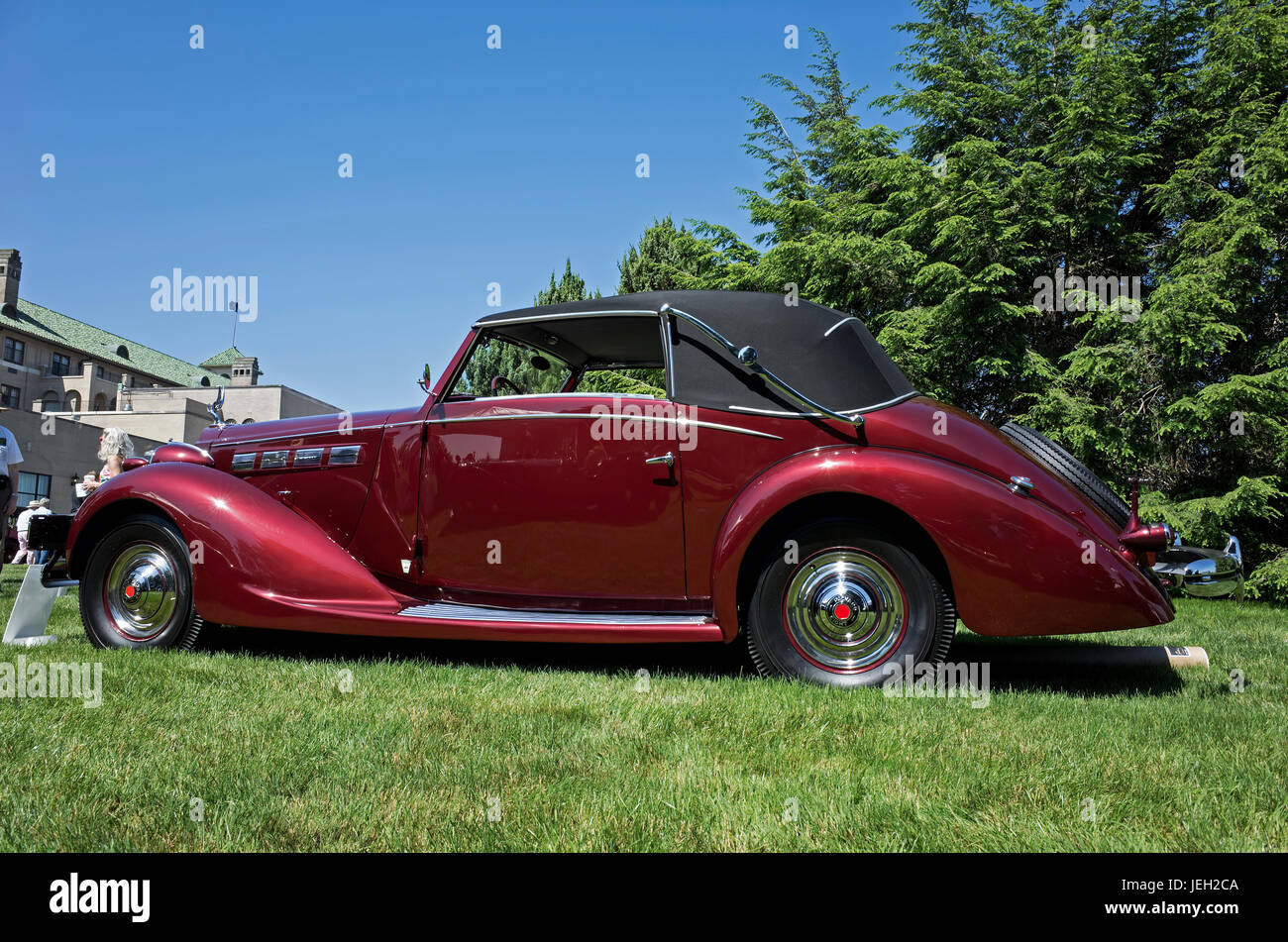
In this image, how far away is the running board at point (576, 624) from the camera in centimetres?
344

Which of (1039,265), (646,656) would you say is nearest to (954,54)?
(1039,265)

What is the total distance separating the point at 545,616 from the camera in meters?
3.68

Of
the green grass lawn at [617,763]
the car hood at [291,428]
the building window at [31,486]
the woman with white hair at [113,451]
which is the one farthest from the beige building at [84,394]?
the green grass lawn at [617,763]

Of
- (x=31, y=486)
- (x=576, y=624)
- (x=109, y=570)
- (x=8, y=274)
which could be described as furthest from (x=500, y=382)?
(x=8, y=274)

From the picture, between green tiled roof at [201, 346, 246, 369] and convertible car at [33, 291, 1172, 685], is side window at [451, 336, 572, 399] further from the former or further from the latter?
green tiled roof at [201, 346, 246, 369]

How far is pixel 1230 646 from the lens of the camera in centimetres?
517

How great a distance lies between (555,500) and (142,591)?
2284 mm

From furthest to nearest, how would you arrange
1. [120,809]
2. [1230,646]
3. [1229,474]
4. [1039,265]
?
[1039,265]
[1229,474]
[1230,646]
[120,809]

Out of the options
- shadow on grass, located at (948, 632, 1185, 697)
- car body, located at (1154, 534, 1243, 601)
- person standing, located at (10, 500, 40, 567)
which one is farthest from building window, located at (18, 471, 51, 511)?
car body, located at (1154, 534, 1243, 601)

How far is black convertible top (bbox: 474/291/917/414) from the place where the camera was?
12.1ft

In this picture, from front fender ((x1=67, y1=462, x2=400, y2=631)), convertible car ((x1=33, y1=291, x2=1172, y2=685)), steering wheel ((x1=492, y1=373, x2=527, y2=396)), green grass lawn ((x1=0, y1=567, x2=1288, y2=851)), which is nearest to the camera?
green grass lawn ((x1=0, y1=567, x2=1288, y2=851))

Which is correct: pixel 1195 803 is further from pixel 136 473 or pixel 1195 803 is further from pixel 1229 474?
pixel 1229 474

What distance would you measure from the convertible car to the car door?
0.04ft
